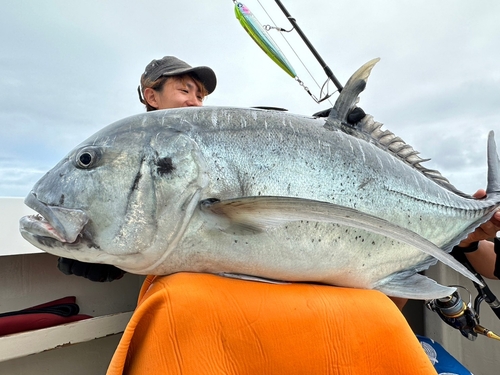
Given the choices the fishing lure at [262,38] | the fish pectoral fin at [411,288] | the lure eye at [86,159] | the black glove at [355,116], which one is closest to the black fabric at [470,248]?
the fish pectoral fin at [411,288]

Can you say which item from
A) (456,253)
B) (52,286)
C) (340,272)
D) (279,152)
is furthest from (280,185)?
(52,286)

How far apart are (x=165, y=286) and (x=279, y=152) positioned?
570 millimetres

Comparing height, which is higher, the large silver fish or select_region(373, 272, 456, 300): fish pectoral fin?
the large silver fish

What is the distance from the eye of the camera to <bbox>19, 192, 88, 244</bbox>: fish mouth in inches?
39.5

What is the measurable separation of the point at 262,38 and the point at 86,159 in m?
4.01

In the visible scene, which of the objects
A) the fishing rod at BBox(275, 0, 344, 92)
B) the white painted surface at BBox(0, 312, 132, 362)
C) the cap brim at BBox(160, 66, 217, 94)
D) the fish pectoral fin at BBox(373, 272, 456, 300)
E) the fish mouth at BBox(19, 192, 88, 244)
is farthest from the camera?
the fishing rod at BBox(275, 0, 344, 92)

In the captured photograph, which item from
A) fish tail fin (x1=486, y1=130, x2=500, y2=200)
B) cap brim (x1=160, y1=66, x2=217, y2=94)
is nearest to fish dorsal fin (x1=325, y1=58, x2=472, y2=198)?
fish tail fin (x1=486, y1=130, x2=500, y2=200)

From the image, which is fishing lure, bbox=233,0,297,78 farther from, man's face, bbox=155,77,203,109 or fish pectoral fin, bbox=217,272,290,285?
fish pectoral fin, bbox=217,272,290,285

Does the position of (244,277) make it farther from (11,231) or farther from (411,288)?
(11,231)

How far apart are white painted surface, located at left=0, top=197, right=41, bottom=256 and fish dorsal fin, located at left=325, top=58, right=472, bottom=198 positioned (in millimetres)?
1906

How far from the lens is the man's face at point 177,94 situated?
2566 millimetres

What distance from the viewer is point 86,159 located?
110 centimetres

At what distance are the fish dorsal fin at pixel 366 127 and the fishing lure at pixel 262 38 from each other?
3.12 metres

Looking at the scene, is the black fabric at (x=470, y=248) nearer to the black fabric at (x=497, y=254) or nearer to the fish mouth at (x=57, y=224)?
the black fabric at (x=497, y=254)
